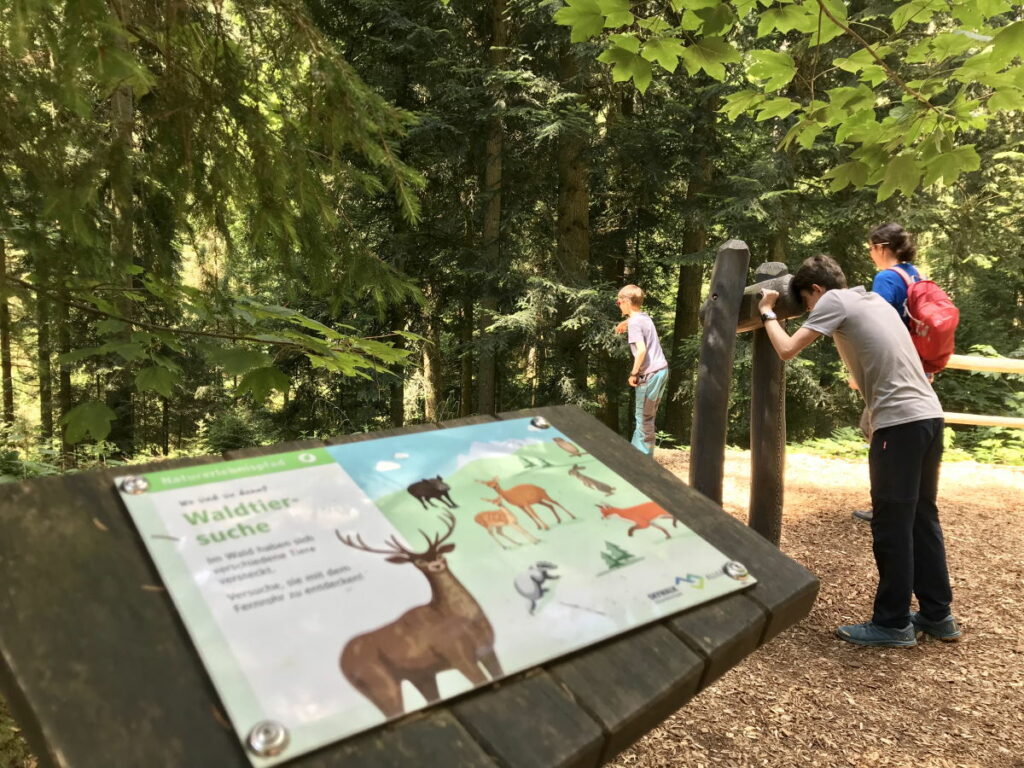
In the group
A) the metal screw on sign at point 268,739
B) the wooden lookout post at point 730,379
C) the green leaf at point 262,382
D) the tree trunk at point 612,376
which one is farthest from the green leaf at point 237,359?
the tree trunk at point 612,376

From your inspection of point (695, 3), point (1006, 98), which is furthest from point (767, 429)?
point (695, 3)

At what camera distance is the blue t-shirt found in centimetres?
371

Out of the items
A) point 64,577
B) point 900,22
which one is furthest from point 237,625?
point 900,22

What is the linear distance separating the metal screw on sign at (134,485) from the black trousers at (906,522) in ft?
9.48

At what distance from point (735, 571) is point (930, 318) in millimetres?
2875

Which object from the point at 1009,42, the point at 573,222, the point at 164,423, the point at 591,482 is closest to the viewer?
the point at 591,482

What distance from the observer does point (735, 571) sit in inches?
58.8

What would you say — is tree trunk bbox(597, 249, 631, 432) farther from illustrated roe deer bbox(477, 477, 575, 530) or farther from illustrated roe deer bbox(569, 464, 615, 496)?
illustrated roe deer bbox(477, 477, 575, 530)

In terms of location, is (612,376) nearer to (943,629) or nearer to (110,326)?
(943,629)

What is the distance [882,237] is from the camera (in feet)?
12.5

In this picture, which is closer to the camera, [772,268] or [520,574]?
[520,574]

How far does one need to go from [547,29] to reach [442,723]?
1108 centimetres

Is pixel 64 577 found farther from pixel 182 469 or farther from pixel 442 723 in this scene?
pixel 442 723

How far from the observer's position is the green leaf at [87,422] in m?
2.10
